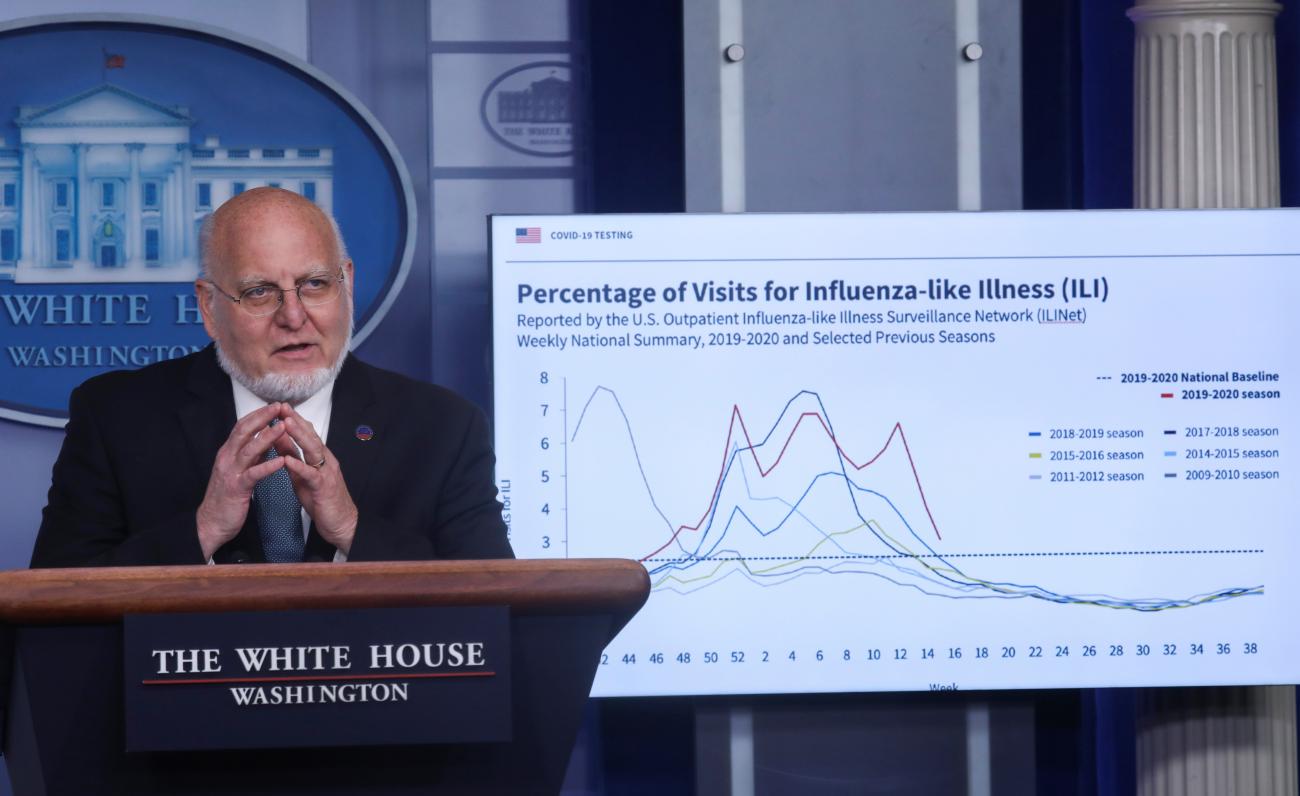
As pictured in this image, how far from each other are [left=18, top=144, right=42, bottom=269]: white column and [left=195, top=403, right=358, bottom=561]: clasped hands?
1.86 m

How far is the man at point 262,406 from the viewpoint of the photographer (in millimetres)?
1594

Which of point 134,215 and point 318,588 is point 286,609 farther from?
point 134,215

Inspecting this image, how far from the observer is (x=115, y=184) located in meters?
2.98

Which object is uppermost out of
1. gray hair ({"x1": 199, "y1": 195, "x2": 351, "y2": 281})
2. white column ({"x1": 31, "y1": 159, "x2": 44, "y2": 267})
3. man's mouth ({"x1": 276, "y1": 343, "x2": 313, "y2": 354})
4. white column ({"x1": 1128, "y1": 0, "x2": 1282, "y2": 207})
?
white column ({"x1": 1128, "y1": 0, "x2": 1282, "y2": 207})

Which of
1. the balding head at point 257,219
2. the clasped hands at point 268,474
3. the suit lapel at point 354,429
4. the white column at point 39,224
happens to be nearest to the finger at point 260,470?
the clasped hands at point 268,474

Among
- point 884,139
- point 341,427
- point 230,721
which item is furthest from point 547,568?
point 884,139

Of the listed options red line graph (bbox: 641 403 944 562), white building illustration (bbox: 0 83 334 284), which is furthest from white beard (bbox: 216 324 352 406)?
white building illustration (bbox: 0 83 334 284)

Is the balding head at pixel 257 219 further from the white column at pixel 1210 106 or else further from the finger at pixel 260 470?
the white column at pixel 1210 106

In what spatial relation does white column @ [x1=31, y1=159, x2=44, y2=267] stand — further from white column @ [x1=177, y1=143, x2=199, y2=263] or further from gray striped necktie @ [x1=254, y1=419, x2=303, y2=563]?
gray striped necktie @ [x1=254, y1=419, x2=303, y2=563]

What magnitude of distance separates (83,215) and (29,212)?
0.37 feet

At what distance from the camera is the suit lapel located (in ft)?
5.43

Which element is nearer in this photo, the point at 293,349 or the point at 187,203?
the point at 293,349

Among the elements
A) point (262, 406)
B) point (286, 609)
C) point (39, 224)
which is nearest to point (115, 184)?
point (39, 224)

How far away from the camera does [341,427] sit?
5.51ft
